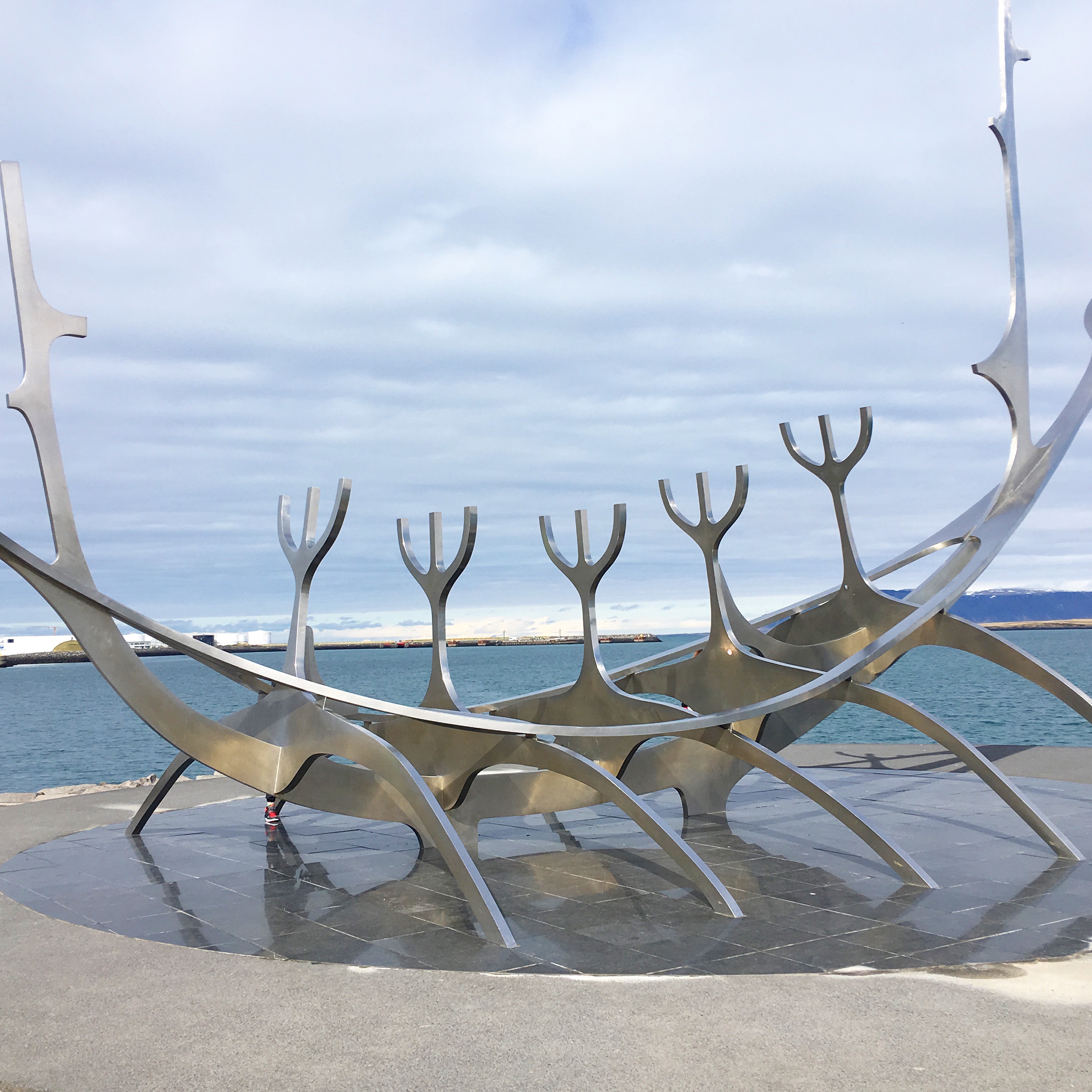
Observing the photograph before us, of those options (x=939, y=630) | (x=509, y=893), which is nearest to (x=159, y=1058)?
(x=509, y=893)

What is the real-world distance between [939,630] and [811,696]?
2.18m

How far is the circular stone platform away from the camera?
823 cm

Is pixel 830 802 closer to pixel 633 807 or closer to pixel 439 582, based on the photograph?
pixel 633 807

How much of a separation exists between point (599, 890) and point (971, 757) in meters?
4.19

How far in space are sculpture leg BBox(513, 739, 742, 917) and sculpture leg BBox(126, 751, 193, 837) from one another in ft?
14.1

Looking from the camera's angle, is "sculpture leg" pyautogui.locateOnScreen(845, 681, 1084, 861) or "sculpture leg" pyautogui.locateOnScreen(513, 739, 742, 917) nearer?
"sculpture leg" pyautogui.locateOnScreen(513, 739, 742, 917)

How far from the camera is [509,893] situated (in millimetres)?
10234

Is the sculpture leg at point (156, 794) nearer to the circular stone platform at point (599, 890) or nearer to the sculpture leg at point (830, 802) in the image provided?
the circular stone platform at point (599, 890)

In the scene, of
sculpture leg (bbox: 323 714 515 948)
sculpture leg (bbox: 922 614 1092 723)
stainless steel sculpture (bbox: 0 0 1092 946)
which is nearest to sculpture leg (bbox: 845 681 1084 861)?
stainless steel sculpture (bbox: 0 0 1092 946)

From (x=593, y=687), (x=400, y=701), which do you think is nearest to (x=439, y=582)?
(x=593, y=687)

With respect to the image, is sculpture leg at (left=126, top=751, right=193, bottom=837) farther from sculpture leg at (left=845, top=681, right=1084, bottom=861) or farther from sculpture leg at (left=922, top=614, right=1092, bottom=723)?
sculpture leg at (left=922, top=614, right=1092, bottom=723)

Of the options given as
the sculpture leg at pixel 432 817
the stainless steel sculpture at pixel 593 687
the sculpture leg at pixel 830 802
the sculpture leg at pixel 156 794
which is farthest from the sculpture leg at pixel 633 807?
the sculpture leg at pixel 156 794

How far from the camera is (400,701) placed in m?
73.2

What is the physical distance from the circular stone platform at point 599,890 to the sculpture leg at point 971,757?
0.20 m
